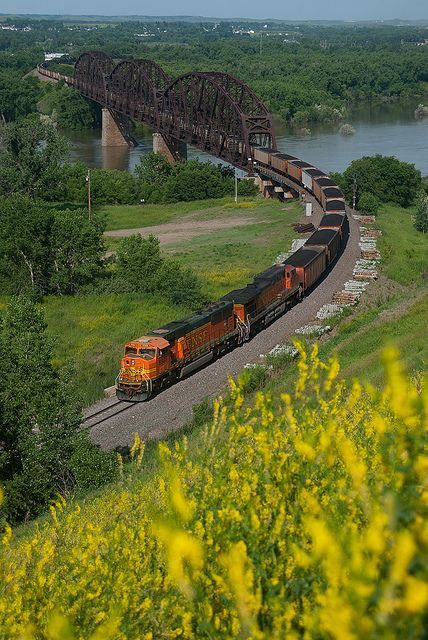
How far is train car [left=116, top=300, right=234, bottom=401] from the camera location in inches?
1266

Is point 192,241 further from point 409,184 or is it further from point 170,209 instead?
point 409,184

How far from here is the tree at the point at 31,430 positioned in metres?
23.9

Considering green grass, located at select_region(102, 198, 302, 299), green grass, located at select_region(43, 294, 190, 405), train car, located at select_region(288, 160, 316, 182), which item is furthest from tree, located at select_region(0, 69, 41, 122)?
green grass, located at select_region(43, 294, 190, 405)

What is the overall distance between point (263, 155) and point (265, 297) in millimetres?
55605

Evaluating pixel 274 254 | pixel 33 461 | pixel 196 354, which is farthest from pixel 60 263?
pixel 33 461

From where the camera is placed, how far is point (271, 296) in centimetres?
4122

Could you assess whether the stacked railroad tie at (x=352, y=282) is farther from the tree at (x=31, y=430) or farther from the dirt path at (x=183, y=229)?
the tree at (x=31, y=430)

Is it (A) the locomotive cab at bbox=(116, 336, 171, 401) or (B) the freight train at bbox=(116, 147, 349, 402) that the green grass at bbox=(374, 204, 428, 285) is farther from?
(A) the locomotive cab at bbox=(116, 336, 171, 401)

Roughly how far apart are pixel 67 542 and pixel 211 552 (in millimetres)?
4708

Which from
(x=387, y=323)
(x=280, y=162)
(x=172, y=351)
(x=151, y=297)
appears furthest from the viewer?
(x=280, y=162)

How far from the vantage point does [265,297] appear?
40.3 metres

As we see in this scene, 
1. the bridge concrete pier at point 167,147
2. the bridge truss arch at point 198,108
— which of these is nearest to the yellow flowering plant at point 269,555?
the bridge truss arch at point 198,108

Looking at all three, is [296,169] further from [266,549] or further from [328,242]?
[266,549]

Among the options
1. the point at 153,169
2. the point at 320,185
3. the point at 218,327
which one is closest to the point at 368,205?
the point at 320,185
